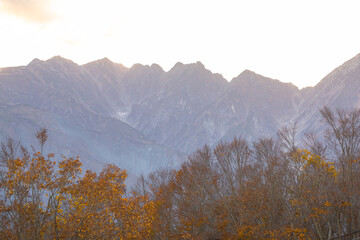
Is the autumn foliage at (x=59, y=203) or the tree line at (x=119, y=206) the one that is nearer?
the autumn foliage at (x=59, y=203)

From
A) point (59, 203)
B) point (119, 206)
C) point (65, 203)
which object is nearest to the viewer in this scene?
point (59, 203)

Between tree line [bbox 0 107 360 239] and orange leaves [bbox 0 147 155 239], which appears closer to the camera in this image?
orange leaves [bbox 0 147 155 239]

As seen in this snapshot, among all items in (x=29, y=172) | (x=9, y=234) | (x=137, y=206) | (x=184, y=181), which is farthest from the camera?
(x=184, y=181)

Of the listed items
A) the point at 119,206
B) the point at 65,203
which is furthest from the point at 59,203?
the point at 119,206

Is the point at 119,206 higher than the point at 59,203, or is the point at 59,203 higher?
the point at 59,203

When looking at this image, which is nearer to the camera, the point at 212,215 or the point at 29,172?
the point at 29,172

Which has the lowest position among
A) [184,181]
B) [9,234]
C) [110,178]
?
[9,234]

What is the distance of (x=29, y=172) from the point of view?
25.3 metres

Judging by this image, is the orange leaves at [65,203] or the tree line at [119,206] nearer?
the orange leaves at [65,203]

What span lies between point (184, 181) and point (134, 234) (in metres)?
23.6

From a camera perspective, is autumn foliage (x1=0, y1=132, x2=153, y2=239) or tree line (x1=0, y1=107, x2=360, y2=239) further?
tree line (x1=0, y1=107, x2=360, y2=239)

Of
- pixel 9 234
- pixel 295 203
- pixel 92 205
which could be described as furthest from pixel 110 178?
pixel 295 203

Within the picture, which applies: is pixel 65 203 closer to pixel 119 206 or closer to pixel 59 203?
pixel 59 203

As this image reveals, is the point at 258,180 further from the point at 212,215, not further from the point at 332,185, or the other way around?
the point at 332,185
